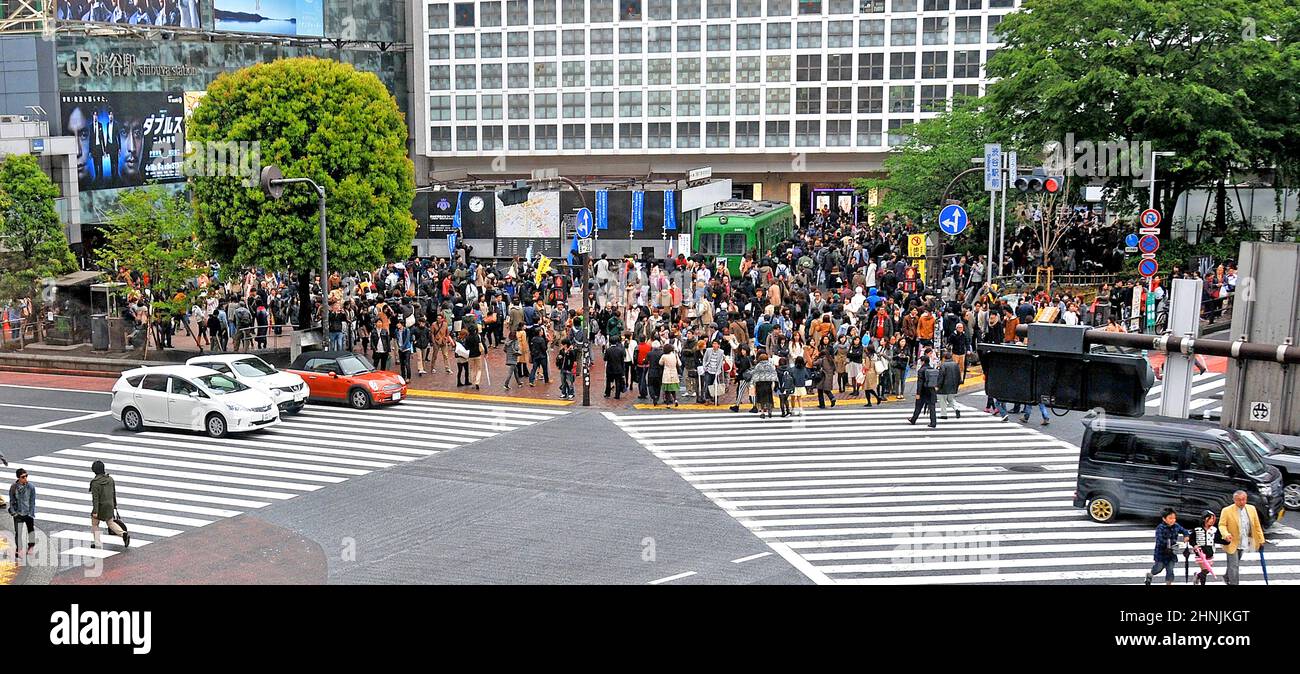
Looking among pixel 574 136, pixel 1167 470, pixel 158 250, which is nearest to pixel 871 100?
pixel 574 136

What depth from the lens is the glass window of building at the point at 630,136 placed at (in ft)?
261

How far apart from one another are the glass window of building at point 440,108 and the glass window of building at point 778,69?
68.3 ft

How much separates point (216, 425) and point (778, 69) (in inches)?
2176

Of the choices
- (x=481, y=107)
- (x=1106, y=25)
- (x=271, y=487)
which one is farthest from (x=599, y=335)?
(x=481, y=107)

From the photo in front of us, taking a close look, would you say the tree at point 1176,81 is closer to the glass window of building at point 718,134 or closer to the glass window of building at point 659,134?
the glass window of building at point 718,134

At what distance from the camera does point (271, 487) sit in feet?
77.1

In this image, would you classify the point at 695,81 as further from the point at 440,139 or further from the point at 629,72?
the point at 440,139

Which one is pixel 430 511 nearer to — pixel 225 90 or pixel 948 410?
pixel 948 410

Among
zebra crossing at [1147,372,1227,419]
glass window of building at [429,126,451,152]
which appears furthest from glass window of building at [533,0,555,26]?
zebra crossing at [1147,372,1227,419]

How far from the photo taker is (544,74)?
8019cm

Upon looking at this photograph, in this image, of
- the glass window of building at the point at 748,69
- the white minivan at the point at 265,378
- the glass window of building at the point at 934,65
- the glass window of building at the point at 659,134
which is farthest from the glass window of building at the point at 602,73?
the white minivan at the point at 265,378

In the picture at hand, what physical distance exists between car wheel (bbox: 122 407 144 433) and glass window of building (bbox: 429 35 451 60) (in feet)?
185
